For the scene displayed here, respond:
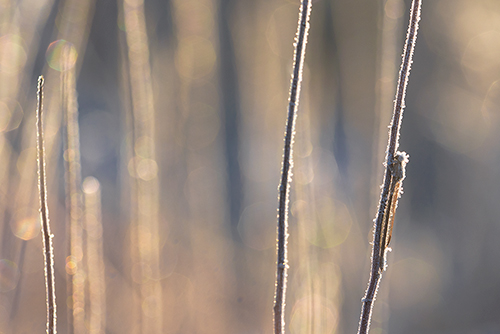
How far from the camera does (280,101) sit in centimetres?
180

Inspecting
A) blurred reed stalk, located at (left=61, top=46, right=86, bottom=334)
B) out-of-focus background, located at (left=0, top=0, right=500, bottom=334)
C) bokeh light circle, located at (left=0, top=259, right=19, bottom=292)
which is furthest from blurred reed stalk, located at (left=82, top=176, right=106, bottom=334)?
bokeh light circle, located at (left=0, top=259, right=19, bottom=292)

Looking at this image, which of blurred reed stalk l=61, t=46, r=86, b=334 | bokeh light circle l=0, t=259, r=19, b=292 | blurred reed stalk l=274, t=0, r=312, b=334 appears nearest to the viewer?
blurred reed stalk l=274, t=0, r=312, b=334

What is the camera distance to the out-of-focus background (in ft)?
4.02

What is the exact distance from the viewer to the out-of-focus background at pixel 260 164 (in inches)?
48.3

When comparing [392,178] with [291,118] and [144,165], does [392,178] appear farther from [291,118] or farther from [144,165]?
[144,165]

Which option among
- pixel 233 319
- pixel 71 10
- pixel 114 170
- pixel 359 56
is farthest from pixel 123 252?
pixel 359 56

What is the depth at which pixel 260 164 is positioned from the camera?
6.00 ft

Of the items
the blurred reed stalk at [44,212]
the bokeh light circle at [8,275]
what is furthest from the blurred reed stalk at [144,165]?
the blurred reed stalk at [44,212]

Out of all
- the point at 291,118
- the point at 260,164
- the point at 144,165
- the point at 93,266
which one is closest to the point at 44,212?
the point at 291,118

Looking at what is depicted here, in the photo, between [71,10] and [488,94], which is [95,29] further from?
[488,94]

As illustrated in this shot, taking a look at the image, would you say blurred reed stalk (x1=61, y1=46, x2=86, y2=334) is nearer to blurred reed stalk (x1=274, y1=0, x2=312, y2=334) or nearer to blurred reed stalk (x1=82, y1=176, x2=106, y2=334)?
blurred reed stalk (x1=82, y1=176, x2=106, y2=334)

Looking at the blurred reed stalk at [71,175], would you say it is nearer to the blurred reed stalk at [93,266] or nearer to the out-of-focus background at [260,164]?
the blurred reed stalk at [93,266]

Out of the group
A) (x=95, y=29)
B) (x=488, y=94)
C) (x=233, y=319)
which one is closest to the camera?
(x=233, y=319)

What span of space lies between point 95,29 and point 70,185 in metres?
1.96
